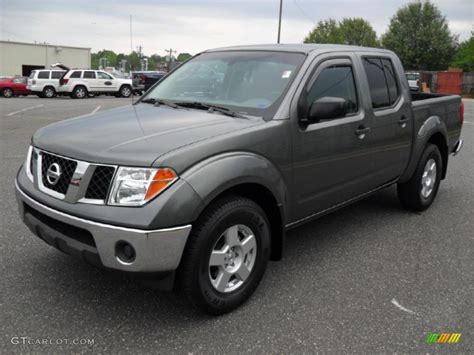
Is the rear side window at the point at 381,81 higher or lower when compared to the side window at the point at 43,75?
lower

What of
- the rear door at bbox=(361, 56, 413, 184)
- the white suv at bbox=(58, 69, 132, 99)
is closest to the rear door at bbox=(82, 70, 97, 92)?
the white suv at bbox=(58, 69, 132, 99)

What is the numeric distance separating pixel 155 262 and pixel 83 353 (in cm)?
66

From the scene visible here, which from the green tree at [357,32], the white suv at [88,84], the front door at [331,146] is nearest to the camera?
the front door at [331,146]

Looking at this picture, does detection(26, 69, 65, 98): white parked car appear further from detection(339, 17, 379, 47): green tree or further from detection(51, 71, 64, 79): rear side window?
detection(339, 17, 379, 47): green tree

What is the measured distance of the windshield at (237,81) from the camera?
3.49 meters

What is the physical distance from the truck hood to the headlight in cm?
6

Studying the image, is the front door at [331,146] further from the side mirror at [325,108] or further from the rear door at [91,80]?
the rear door at [91,80]

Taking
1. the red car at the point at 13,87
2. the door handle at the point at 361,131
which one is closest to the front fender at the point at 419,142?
the door handle at the point at 361,131

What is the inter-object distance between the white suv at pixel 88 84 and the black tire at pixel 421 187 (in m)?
24.4

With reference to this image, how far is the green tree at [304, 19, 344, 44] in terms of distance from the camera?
249 ft

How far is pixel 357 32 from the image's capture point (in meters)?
73.6

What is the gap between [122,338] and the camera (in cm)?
277

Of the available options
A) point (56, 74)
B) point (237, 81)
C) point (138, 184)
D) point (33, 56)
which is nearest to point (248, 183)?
point (138, 184)

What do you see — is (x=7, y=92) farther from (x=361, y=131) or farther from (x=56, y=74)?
(x=361, y=131)
